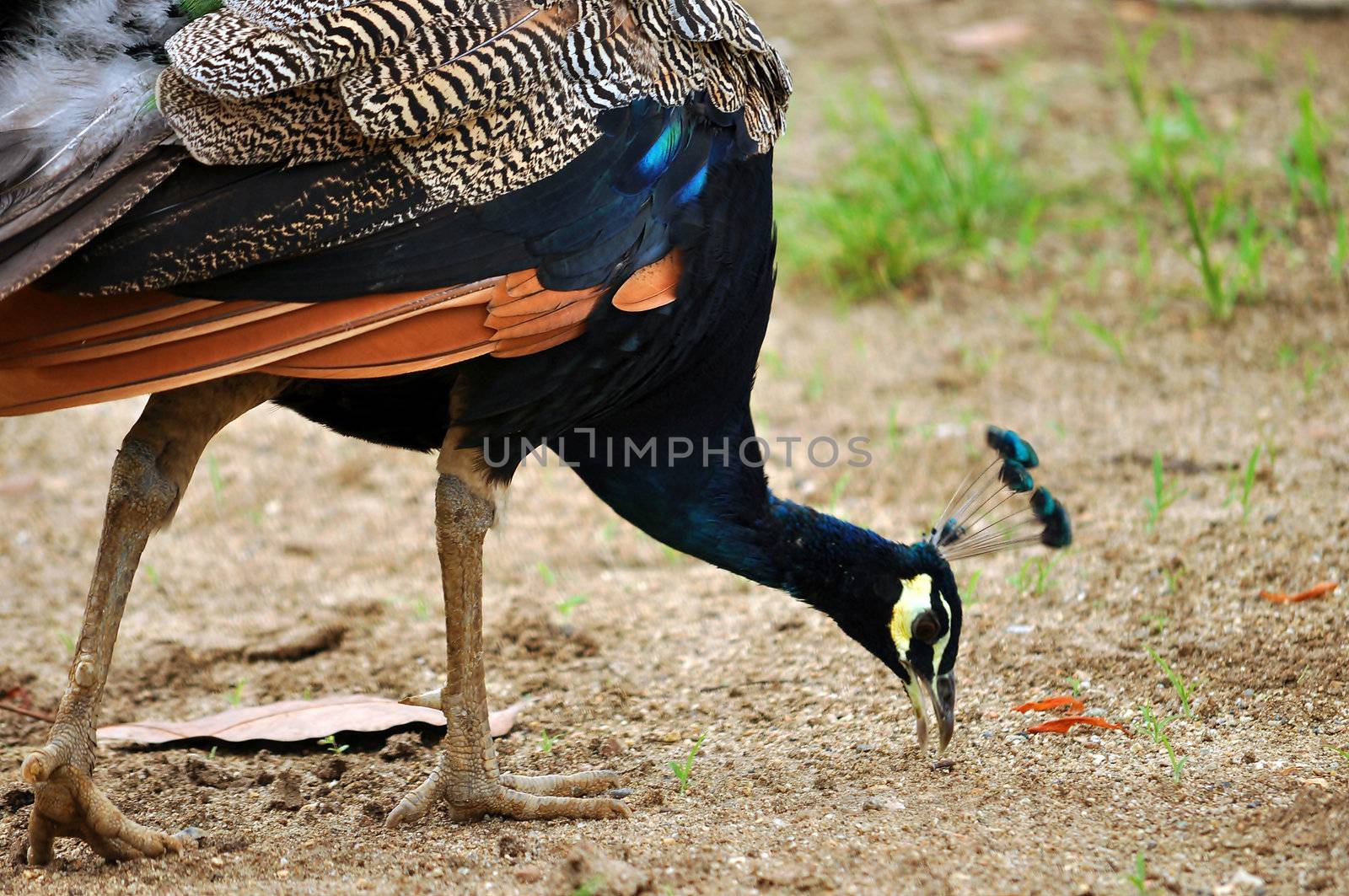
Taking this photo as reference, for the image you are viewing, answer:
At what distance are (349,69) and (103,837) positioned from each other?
61.6 inches

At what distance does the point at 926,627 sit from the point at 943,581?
133mm

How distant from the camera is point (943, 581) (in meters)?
3.33

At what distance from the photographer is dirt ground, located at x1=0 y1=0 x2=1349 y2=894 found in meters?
2.74

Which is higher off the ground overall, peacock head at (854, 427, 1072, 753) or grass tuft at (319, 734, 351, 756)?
peacock head at (854, 427, 1072, 753)

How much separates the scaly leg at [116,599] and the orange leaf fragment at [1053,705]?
73.8 inches

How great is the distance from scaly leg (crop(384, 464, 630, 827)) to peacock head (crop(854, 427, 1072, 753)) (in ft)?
2.46

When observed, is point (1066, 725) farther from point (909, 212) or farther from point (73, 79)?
point (909, 212)

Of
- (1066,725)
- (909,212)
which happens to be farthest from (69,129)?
(909,212)

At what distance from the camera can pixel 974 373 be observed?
5.42 m

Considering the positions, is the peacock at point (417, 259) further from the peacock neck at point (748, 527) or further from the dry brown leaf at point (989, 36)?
the dry brown leaf at point (989, 36)

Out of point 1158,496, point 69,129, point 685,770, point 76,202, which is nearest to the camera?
point 76,202

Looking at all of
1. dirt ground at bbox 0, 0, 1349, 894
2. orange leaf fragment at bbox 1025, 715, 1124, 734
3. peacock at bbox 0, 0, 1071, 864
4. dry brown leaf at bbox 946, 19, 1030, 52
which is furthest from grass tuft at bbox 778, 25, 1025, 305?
orange leaf fragment at bbox 1025, 715, 1124, 734

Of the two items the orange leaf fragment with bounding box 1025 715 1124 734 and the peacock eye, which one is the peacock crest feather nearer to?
the peacock eye

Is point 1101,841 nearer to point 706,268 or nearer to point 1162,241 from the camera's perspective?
point 706,268
